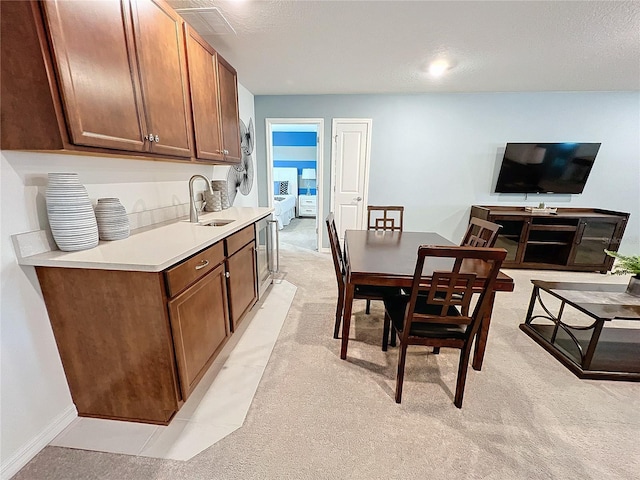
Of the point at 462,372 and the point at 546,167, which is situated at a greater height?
the point at 546,167

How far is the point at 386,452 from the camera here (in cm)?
129

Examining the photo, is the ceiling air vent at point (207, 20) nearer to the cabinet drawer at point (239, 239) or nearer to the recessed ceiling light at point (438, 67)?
the cabinet drawer at point (239, 239)

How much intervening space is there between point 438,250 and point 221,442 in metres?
1.42

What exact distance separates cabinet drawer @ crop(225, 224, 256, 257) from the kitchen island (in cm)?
30

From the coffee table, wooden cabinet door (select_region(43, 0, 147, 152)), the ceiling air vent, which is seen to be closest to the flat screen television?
the coffee table

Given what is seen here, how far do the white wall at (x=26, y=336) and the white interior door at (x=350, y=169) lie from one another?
3207 mm

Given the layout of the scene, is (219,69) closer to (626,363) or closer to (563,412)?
(563,412)

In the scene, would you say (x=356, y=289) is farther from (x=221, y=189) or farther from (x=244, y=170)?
(x=244, y=170)

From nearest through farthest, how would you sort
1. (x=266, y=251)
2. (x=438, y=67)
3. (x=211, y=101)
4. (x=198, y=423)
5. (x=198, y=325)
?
(x=198, y=423)
(x=198, y=325)
(x=211, y=101)
(x=438, y=67)
(x=266, y=251)

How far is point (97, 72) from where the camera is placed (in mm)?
1224

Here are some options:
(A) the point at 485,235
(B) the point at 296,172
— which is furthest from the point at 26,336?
(B) the point at 296,172

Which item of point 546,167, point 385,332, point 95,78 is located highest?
point 95,78

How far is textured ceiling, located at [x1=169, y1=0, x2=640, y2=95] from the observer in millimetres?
1854

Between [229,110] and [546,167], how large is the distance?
4.27 m
